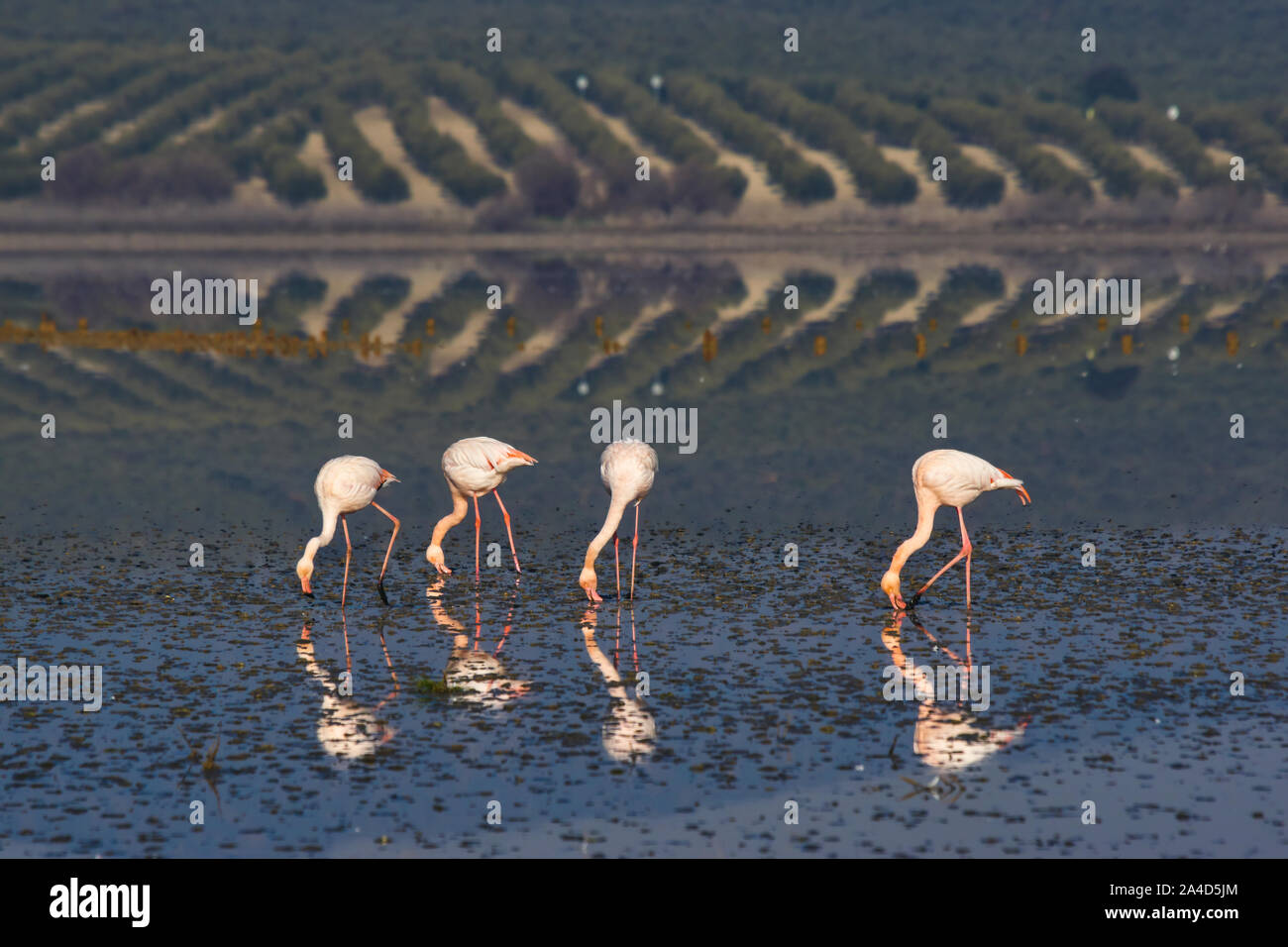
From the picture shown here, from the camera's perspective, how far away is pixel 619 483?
24344mm

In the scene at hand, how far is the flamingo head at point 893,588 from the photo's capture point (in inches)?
896

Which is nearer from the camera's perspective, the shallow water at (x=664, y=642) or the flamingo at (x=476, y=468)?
the shallow water at (x=664, y=642)

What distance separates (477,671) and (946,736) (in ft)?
18.7

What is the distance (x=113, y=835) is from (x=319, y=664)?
553 centimetres

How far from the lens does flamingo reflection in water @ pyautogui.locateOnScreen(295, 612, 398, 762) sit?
1736 cm

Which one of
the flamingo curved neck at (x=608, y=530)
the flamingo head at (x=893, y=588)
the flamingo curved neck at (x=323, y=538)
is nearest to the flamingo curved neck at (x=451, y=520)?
the flamingo curved neck at (x=323, y=538)

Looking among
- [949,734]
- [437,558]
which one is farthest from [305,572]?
[949,734]

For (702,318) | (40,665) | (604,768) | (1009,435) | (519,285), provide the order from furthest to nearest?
(519,285) → (702,318) → (1009,435) → (40,665) → (604,768)

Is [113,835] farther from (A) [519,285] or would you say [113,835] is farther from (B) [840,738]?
(A) [519,285]

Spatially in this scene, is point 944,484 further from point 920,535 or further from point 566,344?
point 566,344

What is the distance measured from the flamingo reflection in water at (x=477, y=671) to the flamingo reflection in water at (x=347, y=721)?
747 millimetres

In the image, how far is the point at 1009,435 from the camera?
39.4 meters

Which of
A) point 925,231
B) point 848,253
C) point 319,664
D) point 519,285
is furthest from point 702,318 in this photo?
point 925,231

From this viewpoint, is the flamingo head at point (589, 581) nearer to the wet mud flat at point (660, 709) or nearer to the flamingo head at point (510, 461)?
the wet mud flat at point (660, 709)
